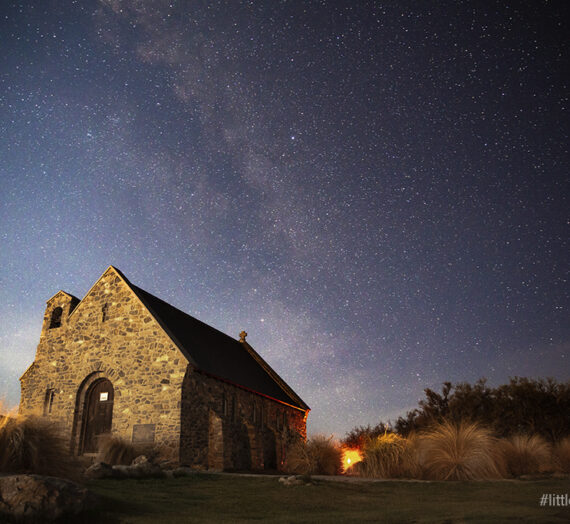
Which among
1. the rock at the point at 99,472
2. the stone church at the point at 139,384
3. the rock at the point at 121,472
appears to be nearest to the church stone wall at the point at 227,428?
the stone church at the point at 139,384

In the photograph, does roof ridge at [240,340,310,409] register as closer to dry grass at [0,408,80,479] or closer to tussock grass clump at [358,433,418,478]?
tussock grass clump at [358,433,418,478]

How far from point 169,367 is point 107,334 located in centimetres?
409

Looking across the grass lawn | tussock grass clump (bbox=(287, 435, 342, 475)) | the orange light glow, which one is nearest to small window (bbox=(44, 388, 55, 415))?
tussock grass clump (bbox=(287, 435, 342, 475))

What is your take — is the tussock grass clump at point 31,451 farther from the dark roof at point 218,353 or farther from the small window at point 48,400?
the small window at point 48,400

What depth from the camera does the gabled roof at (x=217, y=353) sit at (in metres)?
22.3

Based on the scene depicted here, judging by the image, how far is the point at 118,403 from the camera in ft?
68.6

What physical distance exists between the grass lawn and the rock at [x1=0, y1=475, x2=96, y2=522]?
12.7 inches

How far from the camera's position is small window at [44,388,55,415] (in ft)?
74.3

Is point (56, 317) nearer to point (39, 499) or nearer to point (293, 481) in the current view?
point (293, 481)

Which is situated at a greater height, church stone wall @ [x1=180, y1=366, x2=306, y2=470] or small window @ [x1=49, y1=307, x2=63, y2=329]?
small window @ [x1=49, y1=307, x2=63, y2=329]

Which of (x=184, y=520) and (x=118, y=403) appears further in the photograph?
(x=118, y=403)

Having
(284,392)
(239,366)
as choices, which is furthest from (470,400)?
(239,366)

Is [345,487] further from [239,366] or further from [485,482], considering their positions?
[239,366]

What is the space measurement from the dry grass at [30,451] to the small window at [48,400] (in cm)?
1273
